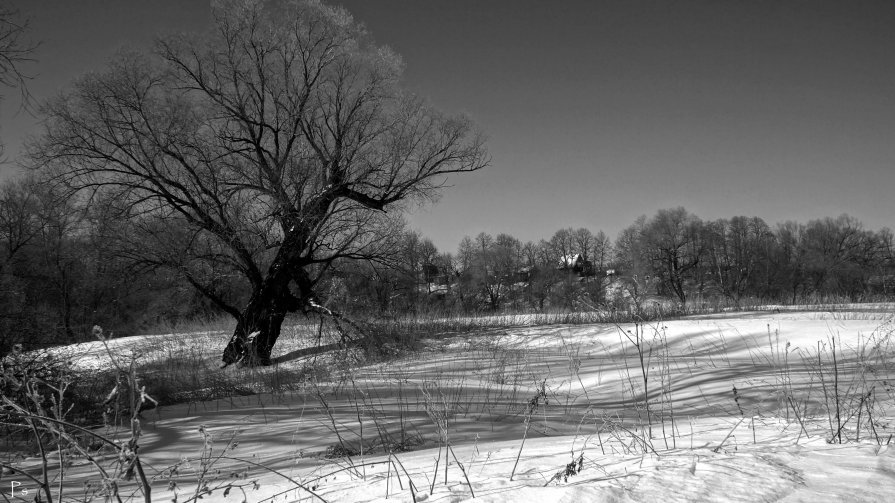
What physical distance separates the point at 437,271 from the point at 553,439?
41.8 metres

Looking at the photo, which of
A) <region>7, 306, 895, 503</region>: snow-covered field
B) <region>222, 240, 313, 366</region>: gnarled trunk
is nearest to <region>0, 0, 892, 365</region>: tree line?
<region>222, 240, 313, 366</region>: gnarled trunk

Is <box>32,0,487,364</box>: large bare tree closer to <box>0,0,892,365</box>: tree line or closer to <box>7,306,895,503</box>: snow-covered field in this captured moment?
<box>0,0,892,365</box>: tree line

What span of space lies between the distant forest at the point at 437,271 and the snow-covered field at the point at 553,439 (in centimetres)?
99

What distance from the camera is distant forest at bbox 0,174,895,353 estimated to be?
1150 centimetres

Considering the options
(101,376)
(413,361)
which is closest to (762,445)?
(413,361)

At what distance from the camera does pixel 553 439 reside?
2.85m

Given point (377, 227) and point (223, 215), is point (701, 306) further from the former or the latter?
point (223, 215)

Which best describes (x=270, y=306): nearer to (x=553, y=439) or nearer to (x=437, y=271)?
(x=553, y=439)

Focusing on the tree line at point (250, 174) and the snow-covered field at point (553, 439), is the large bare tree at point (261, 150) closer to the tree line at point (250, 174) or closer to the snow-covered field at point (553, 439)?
the tree line at point (250, 174)

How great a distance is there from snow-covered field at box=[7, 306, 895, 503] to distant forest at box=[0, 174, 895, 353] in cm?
99

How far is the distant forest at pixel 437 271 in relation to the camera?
11.5 metres

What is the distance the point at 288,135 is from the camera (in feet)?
41.8

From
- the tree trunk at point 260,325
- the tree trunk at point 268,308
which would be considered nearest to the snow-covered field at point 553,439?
the tree trunk at point 260,325

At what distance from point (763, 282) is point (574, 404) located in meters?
55.1
